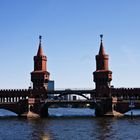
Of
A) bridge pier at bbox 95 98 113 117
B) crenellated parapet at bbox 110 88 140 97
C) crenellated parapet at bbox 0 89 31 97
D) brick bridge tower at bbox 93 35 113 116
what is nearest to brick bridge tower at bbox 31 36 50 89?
crenellated parapet at bbox 0 89 31 97

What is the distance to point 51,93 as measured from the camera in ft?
438

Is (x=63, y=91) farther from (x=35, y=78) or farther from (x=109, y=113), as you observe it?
(x=109, y=113)

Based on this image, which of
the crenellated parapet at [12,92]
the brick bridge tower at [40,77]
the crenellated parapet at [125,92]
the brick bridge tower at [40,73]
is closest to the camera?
the crenellated parapet at [125,92]

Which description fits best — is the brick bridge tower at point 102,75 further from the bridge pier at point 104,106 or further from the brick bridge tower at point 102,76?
the bridge pier at point 104,106

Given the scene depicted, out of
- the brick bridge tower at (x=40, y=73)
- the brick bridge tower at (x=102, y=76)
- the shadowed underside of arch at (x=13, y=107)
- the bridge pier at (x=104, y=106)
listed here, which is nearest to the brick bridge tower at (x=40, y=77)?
the brick bridge tower at (x=40, y=73)

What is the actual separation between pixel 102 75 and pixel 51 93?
683 inches

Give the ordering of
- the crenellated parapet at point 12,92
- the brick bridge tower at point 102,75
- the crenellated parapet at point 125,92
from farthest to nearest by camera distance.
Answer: the crenellated parapet at point 12,92, the brick bridge tower at point 102,75, the crenellated parapet at point 125,92

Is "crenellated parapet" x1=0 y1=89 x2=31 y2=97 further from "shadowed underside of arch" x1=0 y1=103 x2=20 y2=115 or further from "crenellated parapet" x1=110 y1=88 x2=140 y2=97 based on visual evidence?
"crenellated parapet" x1=110 y1=88 x2=140 y2=97

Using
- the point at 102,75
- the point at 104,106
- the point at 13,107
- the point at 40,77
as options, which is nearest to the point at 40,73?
the point at 40,77

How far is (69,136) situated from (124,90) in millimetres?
74108

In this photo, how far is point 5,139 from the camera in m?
57.0

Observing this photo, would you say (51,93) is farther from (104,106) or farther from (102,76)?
(104,106)

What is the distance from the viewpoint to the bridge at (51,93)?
11925cm

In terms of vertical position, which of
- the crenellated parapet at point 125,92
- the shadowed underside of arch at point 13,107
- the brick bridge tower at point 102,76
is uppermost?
the brick bridge tower at point 102,76
